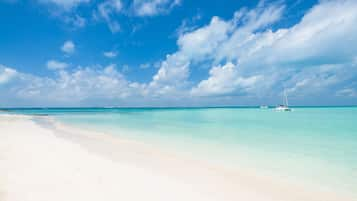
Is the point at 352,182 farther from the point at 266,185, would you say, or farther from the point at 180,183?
the point at 180,183

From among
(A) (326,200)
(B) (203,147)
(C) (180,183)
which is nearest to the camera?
(A) (326,200)

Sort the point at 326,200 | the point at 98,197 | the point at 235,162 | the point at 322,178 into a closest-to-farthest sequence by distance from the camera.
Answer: the point at 98,197 < the point at 326,200 < the point at 322,178 < the point at 235,162

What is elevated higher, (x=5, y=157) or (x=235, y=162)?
(x=5, y=157)

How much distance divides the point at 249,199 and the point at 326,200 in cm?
189

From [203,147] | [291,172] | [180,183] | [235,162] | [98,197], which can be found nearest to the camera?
[98,197]

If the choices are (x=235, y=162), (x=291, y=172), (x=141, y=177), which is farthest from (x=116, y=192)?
(x=291, y=172)

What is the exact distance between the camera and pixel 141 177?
16.5 ft

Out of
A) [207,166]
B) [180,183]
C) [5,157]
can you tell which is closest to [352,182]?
[207,166]

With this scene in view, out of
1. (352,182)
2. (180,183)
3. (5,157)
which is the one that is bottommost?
(352,182)

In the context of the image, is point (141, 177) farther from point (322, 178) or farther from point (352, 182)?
point (352, 182)

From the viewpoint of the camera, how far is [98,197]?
12.6ft

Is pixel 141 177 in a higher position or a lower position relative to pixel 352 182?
higher

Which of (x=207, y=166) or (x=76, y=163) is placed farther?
(x=207, y=166)

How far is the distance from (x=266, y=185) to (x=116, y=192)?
390 centimetres
